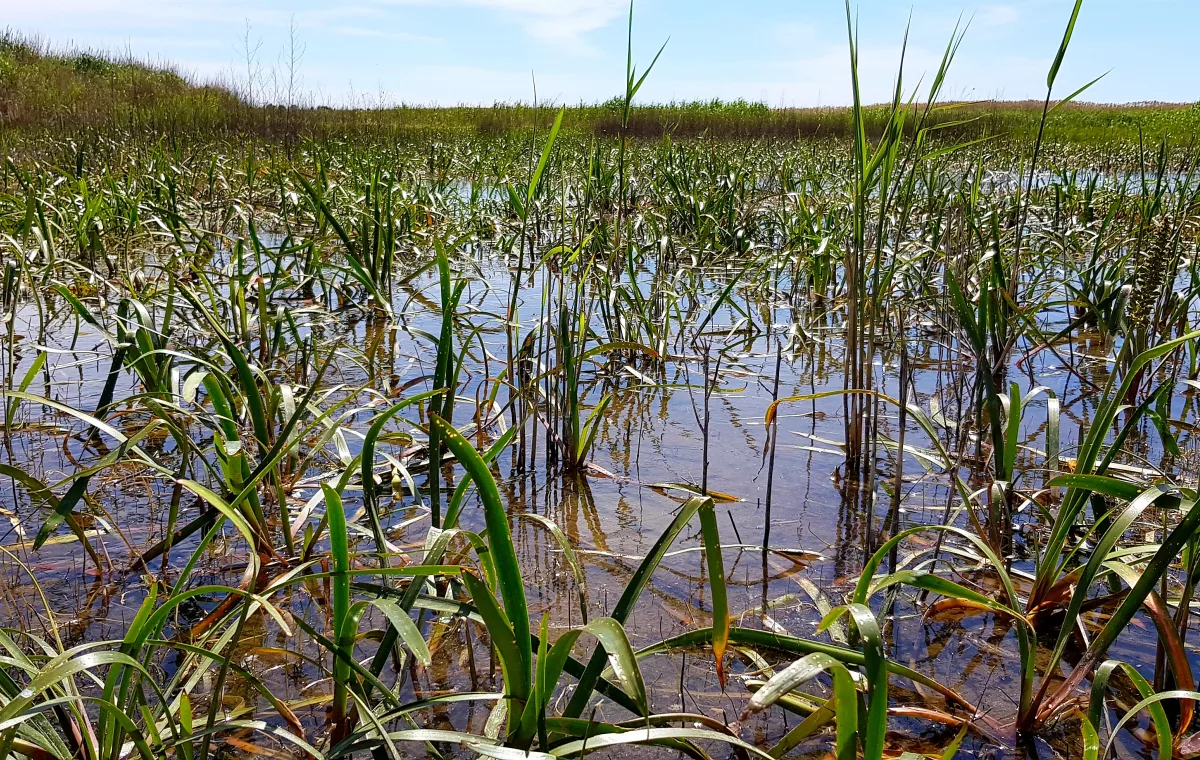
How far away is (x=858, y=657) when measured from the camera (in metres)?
1.20

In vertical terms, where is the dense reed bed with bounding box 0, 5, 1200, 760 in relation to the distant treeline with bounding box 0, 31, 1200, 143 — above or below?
below

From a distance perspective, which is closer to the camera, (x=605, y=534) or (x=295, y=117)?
(x=605, y=534)

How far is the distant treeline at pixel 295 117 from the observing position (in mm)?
13867

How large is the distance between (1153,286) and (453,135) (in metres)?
15.5

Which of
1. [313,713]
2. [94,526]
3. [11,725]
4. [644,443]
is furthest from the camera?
[644,443]

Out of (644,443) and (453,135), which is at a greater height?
(453,135)

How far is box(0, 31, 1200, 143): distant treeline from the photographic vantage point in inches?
546

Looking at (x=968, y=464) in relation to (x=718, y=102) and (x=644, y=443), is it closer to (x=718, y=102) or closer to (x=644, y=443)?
(x=644, y=443)

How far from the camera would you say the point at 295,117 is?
1627 centimetres

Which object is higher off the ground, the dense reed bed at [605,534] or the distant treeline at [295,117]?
the distant treeline at [295,117]

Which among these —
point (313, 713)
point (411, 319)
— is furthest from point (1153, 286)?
point (411, 319)

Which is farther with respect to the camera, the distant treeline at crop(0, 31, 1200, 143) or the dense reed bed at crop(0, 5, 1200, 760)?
the distant treeline at crop(0, 31, 1200, 143)

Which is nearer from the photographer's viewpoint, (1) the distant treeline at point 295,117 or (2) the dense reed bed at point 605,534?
(2) the dense reed bed at point 605,534

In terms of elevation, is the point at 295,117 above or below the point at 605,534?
above
